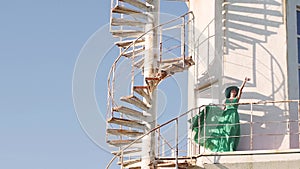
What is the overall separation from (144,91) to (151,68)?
67 cm

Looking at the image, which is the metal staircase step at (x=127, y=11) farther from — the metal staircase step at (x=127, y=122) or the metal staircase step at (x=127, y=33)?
the metal staircase step at (x=127, y=122)

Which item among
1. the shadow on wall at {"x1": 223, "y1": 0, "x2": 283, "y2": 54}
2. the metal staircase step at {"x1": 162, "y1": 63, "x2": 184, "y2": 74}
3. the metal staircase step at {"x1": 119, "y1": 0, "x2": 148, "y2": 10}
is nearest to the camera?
the metal staircase step at {"x1": 162, "y1": 63, "x2": 184, "y2": 74}

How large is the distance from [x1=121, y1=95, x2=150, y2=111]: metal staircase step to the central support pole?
14 centimetres

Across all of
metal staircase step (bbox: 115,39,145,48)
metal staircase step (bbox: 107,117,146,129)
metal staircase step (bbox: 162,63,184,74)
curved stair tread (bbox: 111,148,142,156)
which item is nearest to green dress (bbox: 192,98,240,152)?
metal staircase step (bbox: 162,63,184,74)

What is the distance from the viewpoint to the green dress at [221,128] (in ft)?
38.1

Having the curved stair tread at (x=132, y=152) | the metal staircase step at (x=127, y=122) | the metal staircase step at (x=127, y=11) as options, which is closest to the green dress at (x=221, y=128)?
the metal staircase step at (x=127, y=122)

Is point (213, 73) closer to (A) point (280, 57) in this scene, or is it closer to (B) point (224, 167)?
(A) point (280, 57)

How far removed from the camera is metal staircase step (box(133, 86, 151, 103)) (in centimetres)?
1256

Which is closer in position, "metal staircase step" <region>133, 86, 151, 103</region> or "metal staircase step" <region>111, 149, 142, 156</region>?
"metal staircase step" <region>133, 86, 151, 103</region>

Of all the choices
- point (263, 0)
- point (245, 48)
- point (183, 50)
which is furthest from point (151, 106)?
point (263, 0)

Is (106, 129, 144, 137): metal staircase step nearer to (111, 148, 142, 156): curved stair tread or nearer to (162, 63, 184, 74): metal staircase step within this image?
(111, 148, 142, 156): curved stair tread

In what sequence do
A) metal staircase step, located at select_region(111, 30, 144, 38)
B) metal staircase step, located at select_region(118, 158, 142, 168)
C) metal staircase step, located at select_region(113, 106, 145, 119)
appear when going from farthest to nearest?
metal staircase step, located at select_region(111, 30, 144, 38), metal staircase step, located at select_region(118, 158, 142, 168), metal staircase step, located at select_region(113, 106, 145, 119)

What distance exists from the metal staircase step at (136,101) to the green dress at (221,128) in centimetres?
125

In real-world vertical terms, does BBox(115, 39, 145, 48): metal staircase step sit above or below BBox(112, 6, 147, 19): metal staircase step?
below
